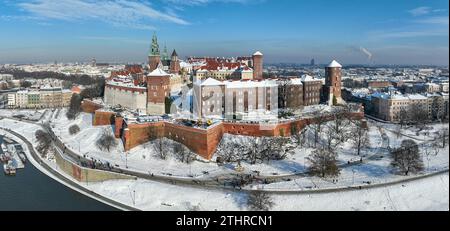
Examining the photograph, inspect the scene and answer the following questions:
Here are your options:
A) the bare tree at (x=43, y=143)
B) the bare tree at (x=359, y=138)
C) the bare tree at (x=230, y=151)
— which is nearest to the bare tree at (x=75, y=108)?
the bare tree at (x=43, y=143)

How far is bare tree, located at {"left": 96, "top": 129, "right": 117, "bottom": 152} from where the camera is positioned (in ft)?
79.6

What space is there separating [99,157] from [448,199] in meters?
16.0

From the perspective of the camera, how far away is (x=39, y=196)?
19141mm

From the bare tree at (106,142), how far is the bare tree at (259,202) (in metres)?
10.2

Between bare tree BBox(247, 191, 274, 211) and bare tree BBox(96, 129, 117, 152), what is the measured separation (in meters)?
10.2

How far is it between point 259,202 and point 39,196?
9.45 metres

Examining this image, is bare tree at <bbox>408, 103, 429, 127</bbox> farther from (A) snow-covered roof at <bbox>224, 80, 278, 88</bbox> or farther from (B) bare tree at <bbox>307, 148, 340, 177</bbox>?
(B) bare tree at <bbox>307, 148, 340, 177</bbox>

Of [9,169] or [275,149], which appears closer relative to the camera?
[275,149]

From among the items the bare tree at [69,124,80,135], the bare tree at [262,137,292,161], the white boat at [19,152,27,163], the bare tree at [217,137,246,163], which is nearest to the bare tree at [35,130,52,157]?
the white boat at [19,152,27,163]

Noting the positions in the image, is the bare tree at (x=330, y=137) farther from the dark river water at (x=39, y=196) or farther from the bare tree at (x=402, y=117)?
the dark river water at (x=39, y=196)

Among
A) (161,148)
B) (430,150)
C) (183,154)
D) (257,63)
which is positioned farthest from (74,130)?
(430,150)

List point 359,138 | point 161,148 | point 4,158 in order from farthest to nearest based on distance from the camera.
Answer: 1. point 4,158
2. point 359,138
3. point 161,148

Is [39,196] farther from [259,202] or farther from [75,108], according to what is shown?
[75,108]

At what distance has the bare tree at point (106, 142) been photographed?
24.2 meters
